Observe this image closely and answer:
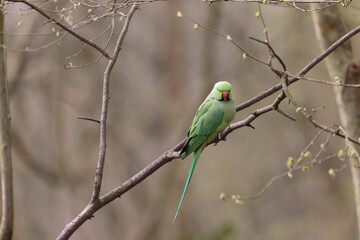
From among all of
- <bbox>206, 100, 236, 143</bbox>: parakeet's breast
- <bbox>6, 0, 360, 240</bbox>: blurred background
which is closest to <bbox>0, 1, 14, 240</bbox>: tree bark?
<bbox>206, 100, 236, 143</bbox>: parakeet's breast

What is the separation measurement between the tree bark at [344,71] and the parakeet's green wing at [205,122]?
→ 4.01 ft

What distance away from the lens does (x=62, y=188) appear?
8945mm

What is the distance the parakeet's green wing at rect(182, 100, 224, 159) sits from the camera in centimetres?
334

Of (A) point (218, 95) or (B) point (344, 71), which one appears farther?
(B) point (344, 71)

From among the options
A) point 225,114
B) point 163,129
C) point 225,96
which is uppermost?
point 225,96

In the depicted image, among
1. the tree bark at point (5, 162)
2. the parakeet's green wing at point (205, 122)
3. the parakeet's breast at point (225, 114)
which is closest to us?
the tree bark at point (5, 162)

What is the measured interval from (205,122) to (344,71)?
150cm

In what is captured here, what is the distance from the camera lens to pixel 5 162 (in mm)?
3189


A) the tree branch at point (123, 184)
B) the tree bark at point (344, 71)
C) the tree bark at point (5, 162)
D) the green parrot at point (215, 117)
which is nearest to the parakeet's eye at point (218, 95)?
the green parrot at point (215, 117)

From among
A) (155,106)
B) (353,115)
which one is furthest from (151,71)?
(353,115)

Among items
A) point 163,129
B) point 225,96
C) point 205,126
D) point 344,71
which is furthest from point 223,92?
point 163,129

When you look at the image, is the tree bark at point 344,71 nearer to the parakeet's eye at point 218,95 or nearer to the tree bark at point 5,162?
the parakeet's eye at point 218,95

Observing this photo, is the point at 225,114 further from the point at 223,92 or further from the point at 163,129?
the point at 163,129

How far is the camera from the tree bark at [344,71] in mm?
4176
